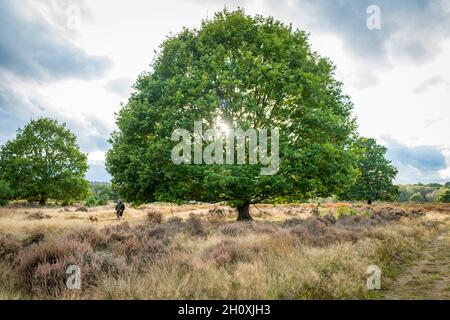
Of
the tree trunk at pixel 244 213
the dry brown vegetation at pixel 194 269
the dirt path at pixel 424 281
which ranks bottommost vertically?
the dirt path at pixel 424 281

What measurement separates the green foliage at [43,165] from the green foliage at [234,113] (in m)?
29.2

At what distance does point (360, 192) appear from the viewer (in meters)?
60.8

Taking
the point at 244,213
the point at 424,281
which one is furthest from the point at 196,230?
the point at 424,281

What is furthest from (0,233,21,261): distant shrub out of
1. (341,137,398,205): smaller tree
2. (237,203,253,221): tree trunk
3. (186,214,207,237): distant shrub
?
(341,137,398,205): smaller tree

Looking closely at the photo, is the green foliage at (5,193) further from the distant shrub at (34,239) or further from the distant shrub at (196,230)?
the distant shrub at (196,230)

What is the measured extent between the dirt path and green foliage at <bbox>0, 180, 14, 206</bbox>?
42.5 meters

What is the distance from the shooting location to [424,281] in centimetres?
940

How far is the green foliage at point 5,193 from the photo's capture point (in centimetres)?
3950

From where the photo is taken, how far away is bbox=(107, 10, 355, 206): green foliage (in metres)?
17.7

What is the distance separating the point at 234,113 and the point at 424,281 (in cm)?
1238

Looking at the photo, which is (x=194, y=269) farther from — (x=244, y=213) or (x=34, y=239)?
(x=244, y=213)

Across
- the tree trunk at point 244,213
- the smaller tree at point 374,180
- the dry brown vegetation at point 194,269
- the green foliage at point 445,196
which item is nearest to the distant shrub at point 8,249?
the dry brown vegetation at point 194,269

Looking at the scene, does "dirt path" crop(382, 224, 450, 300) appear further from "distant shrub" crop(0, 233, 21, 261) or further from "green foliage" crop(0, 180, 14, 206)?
"green foliage" crop(0, 180, 14, 206)
